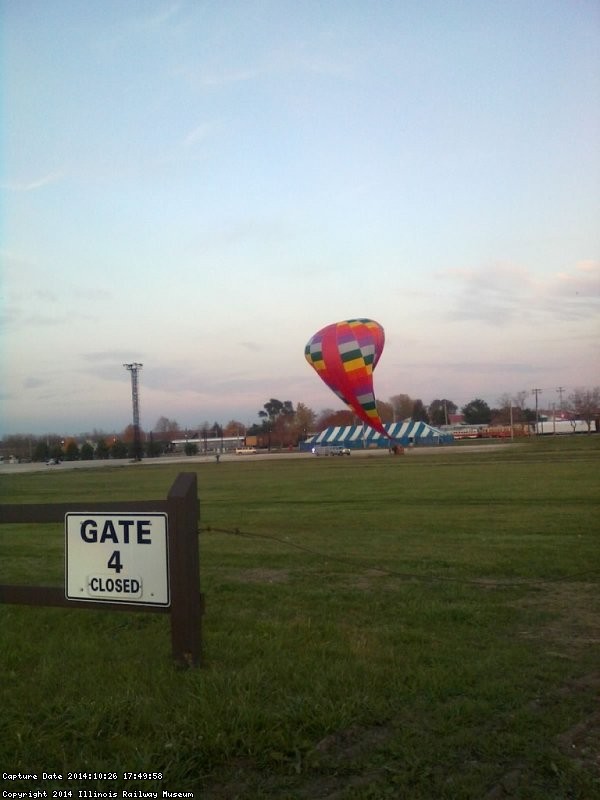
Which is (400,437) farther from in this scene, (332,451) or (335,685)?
(335,685)

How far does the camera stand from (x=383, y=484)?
27391 millimetres

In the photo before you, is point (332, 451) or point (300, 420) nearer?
point (332, 451)

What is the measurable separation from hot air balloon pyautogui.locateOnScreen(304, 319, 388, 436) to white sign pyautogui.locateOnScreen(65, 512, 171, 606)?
36863 millimetres

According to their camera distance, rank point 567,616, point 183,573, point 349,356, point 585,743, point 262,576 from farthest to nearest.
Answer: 1. point 349,356
2. point 262,576
3. point 567,616
4. point 183,573
5. point 585,743

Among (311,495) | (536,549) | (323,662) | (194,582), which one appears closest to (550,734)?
(323,662)

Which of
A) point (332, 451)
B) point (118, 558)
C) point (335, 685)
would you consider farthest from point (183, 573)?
point (332, 451)

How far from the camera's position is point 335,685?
185 inches

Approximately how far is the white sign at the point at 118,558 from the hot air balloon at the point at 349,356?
121 ft

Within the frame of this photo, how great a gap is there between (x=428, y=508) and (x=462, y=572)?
28.1 feet

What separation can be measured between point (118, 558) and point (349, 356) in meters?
37.0

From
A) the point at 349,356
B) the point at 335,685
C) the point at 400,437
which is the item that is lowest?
the point at 335,685

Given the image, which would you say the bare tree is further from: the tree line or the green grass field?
the green grass field

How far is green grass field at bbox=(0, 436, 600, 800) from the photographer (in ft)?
11.9

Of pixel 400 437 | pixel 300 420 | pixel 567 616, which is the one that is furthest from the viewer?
pixel 300 420
